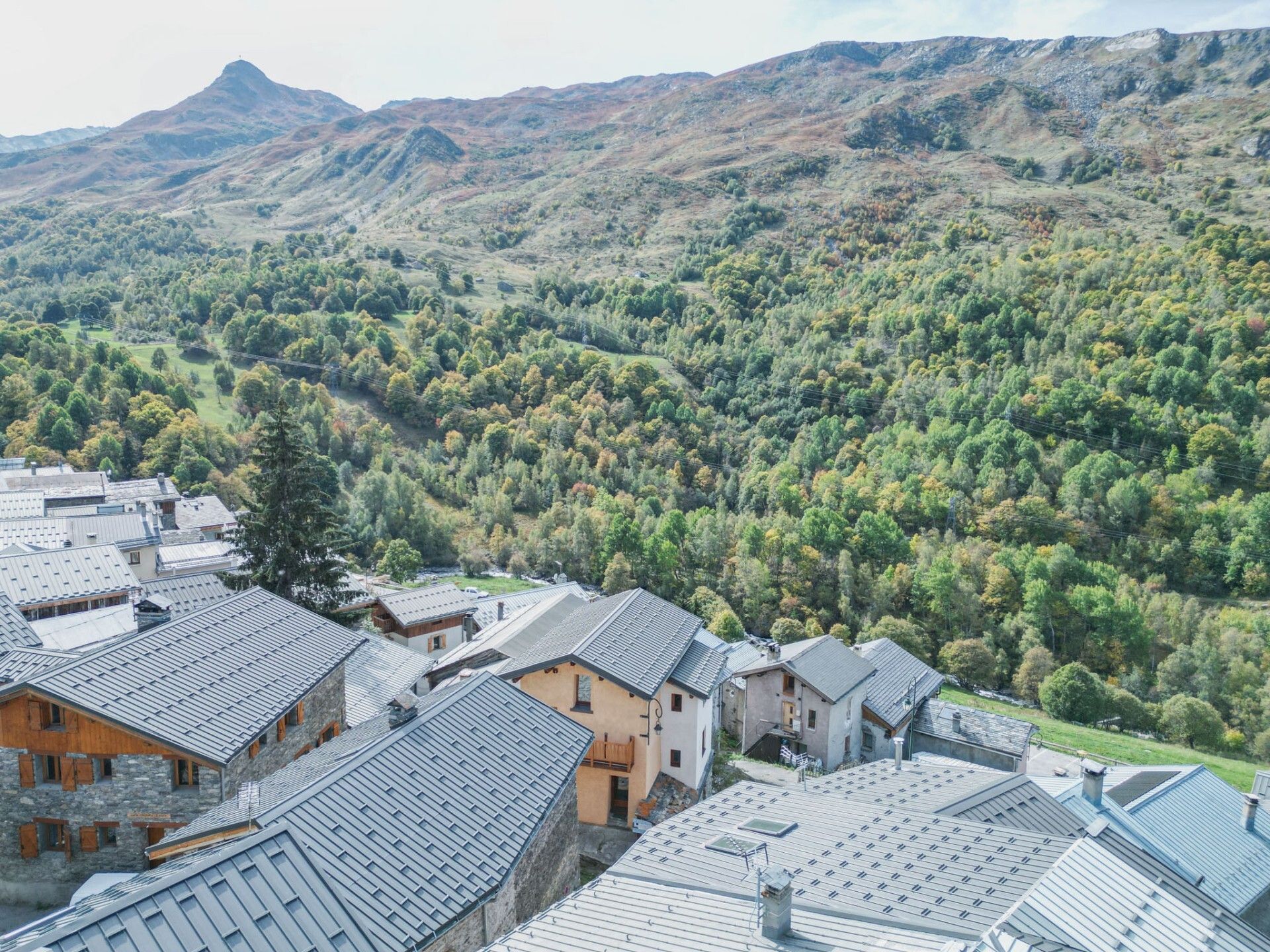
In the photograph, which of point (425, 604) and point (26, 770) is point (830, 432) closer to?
point (425, 604)

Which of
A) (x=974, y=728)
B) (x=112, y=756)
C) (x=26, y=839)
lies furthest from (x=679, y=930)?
(x=974, y=728)

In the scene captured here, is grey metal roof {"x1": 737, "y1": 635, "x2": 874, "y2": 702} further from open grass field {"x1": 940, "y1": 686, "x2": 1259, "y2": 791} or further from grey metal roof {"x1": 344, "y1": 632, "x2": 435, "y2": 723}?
grey metal roof {"x1": 344, "y1": 632, "x2": 435, "y2": 723}

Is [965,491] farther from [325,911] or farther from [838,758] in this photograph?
[325,911]

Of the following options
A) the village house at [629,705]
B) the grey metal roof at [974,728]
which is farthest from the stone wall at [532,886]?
the grey metal roof at [974,728]

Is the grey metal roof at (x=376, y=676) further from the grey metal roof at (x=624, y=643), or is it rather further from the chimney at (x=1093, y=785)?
the chimney at (x=1093, y=785)

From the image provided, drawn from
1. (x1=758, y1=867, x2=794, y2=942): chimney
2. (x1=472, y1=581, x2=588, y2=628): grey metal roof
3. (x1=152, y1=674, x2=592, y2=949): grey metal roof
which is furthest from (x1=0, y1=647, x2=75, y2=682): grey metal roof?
(x1=472, y1=581, x2=588, y2=628): grey metal roof
